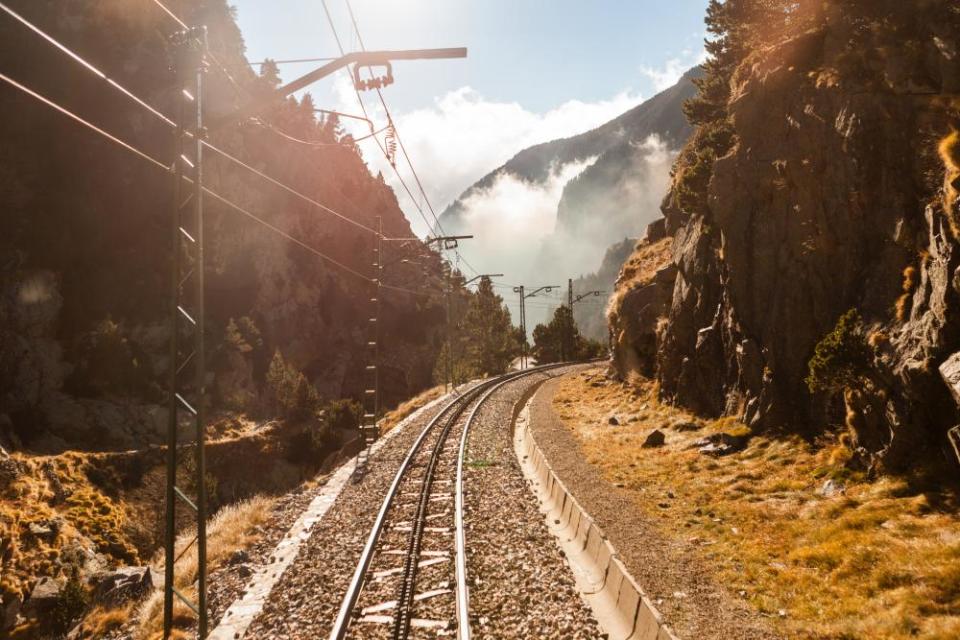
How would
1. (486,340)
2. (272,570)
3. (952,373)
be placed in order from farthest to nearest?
1. (486,340)
2. (272,570)
3. (952,373)

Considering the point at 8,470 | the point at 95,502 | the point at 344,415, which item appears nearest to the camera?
the point at 8,470

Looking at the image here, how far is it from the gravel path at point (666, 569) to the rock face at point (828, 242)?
5745mm

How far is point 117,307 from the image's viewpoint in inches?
2611

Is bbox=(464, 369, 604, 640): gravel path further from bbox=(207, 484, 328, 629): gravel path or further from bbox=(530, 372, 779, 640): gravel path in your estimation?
bbox=(207, 484, 328, 629): gravel path

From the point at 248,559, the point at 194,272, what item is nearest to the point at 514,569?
the point at 248,559

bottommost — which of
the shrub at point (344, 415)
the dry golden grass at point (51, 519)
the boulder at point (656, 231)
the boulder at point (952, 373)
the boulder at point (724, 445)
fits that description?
the dry golden grass at point (51, 519)

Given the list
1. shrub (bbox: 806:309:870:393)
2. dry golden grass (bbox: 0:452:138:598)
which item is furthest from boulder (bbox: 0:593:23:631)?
shrub (bbox: 806:309:870:393)

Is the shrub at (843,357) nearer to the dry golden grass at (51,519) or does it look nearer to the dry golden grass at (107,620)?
the dry golden grass at (107,620)

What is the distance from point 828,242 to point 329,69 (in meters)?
14.9

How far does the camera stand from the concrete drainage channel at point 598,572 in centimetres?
843

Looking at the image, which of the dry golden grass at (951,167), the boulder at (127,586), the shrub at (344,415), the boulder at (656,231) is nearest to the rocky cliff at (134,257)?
the shrub at (344,415)

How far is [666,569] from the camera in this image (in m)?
10.7

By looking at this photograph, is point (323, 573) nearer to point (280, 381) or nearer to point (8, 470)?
point (8, 470)

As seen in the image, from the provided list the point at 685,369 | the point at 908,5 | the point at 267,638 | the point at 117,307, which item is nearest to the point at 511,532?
the point at 267,638
